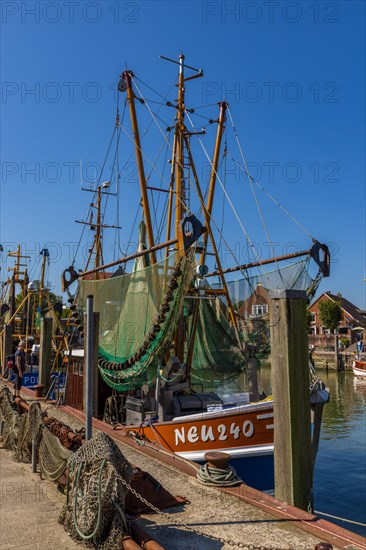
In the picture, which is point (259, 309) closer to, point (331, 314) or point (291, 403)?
point (291, 403)

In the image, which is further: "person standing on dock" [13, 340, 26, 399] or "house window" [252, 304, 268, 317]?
"person standing on dock" [13, 340, 26, 399]

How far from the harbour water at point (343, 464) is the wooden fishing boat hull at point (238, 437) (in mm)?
3402

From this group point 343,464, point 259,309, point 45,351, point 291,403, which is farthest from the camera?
point 45,351

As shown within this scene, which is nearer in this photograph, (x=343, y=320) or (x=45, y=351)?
(x=45, y=351)

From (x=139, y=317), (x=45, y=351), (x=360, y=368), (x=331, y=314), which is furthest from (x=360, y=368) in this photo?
(x=139, y=317)

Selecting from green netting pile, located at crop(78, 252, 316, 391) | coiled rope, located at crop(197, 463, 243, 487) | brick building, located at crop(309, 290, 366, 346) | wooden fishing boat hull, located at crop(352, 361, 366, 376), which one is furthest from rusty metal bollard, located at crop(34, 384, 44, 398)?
brick building, located at crop(309, 290, 366, 346)

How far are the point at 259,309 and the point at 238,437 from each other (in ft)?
11.4

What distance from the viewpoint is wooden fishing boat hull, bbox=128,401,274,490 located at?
10.3 m

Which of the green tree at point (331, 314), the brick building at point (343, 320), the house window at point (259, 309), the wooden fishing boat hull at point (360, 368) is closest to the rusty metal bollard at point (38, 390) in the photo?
the house window at point (259, 309)

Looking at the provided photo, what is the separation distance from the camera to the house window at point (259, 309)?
1230 centimetres

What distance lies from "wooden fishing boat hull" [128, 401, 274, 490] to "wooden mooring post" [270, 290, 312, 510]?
160 inches

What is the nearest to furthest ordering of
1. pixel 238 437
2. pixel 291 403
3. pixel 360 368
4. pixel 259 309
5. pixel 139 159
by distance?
pixel 291 403 → pixel 238 437 → pixel 259 309 → pixel 139 159 → pixel 360 368

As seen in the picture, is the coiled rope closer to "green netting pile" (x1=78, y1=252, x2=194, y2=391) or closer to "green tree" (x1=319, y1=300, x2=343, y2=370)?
"green netting pile" (x1=78, y1=252, x2=194, y2=391)

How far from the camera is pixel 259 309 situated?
12.4 metres
